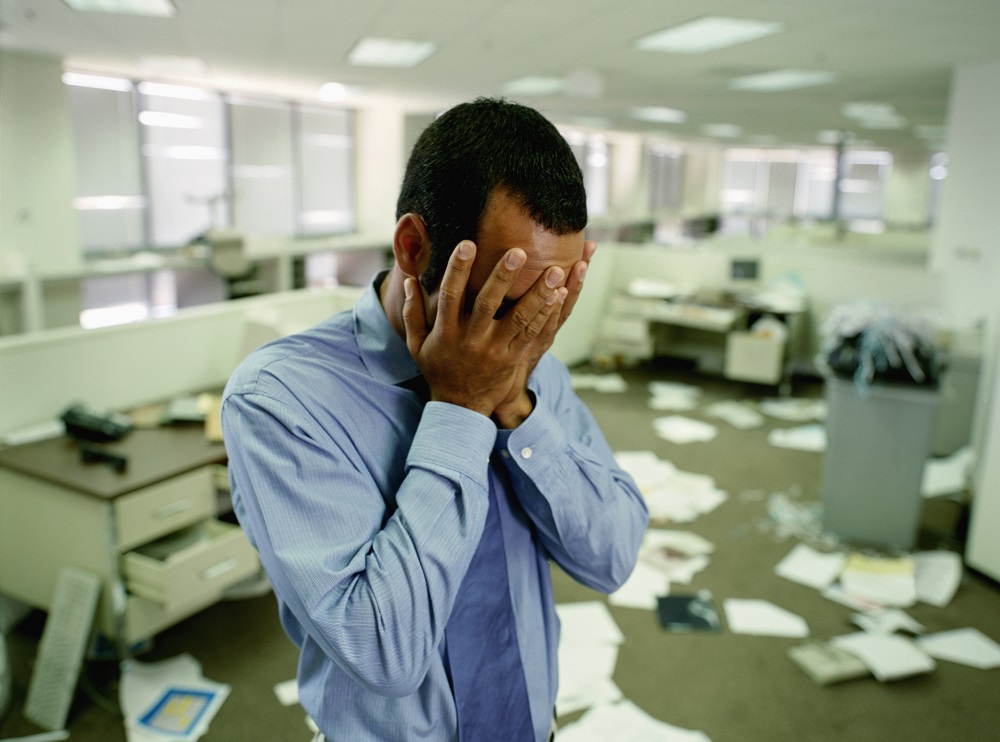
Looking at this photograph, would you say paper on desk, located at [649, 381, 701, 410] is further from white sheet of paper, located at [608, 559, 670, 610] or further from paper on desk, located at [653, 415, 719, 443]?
white sheet of paper, located at [608, 559, 670, 610]

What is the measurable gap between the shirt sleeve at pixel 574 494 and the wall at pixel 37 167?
5.90m

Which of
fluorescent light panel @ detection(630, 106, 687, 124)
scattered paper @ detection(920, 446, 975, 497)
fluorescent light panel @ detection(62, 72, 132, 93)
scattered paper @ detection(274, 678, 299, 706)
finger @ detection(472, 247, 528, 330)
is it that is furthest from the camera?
fluorescent light panel @ detection(630, 106, 687, 124)

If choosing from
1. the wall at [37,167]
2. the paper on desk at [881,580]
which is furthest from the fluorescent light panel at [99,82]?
the paper on desk at [881,580]

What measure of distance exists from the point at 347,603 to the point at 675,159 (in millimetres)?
17470

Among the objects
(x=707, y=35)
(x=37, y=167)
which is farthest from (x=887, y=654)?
(x=37, y=167)

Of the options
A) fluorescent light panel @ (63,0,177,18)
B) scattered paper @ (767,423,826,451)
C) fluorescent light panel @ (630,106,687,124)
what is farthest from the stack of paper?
fluorescent light panel @ (630,106,687,124)

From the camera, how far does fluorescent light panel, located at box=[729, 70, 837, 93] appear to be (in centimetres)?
594

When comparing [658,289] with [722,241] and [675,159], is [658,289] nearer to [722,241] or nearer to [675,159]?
[722,241]

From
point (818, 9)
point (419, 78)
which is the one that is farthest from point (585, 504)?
point (419, 78)

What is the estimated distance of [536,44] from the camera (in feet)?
16.3

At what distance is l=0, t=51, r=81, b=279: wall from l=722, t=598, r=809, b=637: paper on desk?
5.51 metres

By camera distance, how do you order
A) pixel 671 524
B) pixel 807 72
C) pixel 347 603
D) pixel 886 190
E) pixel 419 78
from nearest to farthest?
pixel 347 603, pixel 671 524, pixel 807 72, pixel 419 78, pixel 886 190

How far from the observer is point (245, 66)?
19.4 ft

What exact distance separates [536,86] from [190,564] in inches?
244
